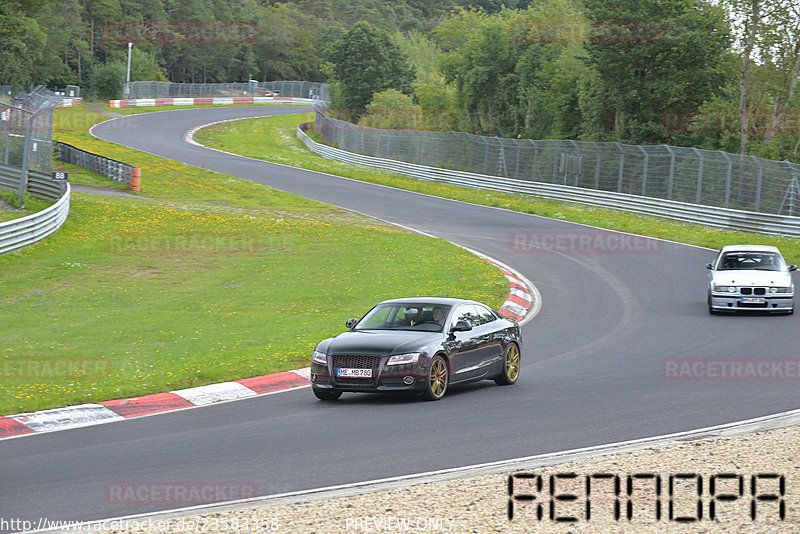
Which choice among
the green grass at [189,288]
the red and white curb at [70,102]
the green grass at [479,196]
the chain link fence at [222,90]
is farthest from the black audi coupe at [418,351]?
the chain link fence at [222,90]

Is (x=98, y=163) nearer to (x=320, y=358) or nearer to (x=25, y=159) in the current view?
(x=25, y=159)

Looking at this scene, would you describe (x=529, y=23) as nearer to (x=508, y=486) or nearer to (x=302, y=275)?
(x=302, y=275)

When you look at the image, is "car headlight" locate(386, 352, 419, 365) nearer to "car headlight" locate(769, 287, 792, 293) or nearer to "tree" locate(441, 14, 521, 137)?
"car headlight" locate(769, 287, 792, 293)

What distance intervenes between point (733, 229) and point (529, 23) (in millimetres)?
32155

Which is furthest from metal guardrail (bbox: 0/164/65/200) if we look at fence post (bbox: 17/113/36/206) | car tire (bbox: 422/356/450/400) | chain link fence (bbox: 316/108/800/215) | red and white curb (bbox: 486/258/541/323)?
car tire (bbox: 422/356/450/400)

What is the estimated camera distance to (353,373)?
1223 cm

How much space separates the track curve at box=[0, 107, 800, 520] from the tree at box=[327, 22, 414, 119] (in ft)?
190

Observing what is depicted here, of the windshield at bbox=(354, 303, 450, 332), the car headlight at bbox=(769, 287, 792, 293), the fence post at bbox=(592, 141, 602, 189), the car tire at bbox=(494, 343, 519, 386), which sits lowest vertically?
the car tire at bbox=(494, 343, 519, 386)

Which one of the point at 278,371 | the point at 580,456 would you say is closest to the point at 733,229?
the point at 278,371

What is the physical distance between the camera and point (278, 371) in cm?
1469

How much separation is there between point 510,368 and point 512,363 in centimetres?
10

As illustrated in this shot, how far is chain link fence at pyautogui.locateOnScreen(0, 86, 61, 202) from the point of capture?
29.3 meters

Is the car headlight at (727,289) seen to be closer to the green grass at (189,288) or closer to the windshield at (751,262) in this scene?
the windshield at (751,262)

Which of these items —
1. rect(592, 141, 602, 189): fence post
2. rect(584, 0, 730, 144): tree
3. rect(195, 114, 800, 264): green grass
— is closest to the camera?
rect(195, 114, 800, 264): green grass
